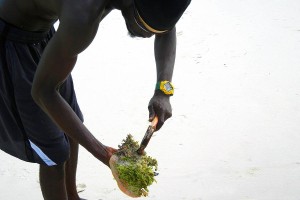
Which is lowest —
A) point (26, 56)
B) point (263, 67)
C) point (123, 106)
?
point (263, 67)

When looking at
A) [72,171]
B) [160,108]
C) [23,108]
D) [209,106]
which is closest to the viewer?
[23,108]

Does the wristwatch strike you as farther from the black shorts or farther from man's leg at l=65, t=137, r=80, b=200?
man's leg at l=65, t=137, r=80, b=200

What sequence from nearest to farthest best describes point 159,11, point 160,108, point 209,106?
1. point 159,11
2. point 160,108
3. point 209,106

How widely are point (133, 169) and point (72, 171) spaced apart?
2.21ft

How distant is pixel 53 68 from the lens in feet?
4.47

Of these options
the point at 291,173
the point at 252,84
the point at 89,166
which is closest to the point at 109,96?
the point at 89,166

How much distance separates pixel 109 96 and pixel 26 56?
1694mm

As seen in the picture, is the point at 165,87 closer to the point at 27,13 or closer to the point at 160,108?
the point at 160,108

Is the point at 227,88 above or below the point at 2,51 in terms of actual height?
below

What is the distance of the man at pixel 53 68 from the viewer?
1297 mm

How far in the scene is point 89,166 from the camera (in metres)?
2.64

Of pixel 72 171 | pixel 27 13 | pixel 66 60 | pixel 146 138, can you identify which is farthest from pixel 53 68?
pixel 72 171

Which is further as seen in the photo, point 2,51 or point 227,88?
point 227,88

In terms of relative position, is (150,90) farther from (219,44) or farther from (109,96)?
(219,44)
